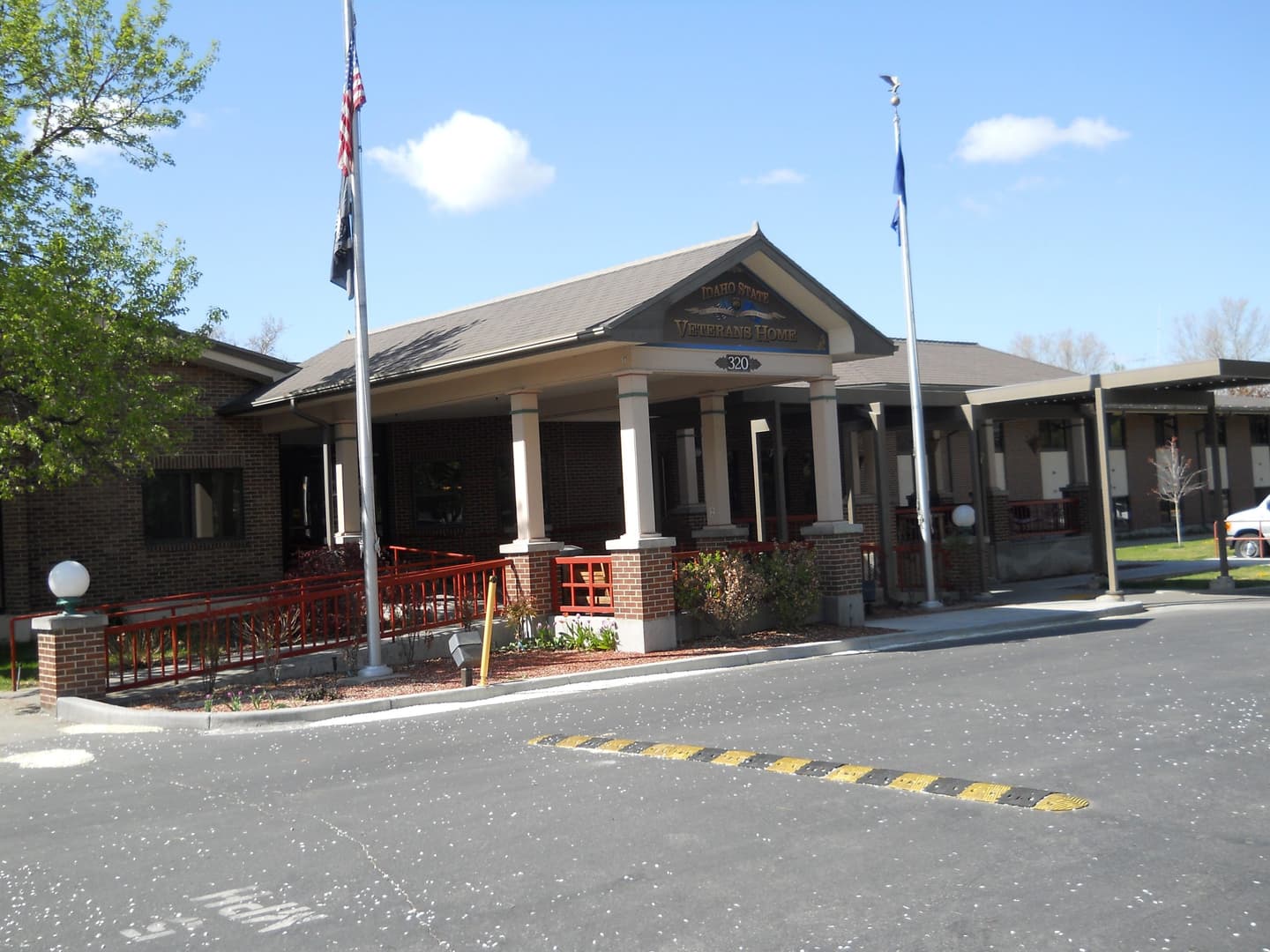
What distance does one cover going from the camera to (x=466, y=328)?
61.8 ft

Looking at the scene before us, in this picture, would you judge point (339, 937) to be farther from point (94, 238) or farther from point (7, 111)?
point (7, 111)

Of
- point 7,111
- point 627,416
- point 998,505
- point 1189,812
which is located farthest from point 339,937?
point 998,505

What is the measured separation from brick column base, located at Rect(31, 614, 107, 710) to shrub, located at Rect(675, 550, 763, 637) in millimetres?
7094

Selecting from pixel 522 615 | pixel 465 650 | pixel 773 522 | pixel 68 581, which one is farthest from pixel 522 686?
pixel 773 522

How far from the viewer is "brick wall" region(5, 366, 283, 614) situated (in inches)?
727

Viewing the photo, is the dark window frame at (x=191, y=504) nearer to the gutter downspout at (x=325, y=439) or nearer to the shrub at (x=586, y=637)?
the gutter downspout at (x=325, y=439)

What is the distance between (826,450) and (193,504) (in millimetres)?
10757

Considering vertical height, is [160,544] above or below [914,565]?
above

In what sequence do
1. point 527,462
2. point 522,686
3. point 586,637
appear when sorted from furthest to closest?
point 527,462, point 586,637, point 522,686

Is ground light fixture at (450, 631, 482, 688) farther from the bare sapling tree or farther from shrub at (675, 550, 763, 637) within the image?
the bare sapling tree

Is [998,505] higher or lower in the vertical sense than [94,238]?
lower

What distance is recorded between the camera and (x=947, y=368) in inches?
1092

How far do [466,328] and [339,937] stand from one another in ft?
46.4

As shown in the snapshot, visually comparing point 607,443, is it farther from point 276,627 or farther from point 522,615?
point 276,627
